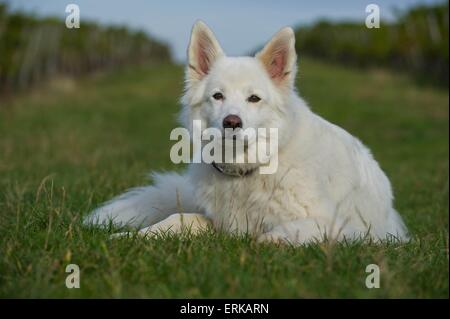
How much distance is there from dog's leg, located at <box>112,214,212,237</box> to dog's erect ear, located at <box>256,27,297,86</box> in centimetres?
130

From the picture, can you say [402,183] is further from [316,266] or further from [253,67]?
[316,266]

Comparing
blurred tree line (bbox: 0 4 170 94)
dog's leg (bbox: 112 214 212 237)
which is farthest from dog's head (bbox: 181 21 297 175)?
blurred tree line (bbox: 0 4 170 94)

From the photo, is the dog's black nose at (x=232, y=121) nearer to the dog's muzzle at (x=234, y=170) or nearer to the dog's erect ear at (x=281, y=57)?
the dog's muzzle at (x=234, y=170)

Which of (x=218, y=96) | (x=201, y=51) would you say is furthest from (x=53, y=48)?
(x=218, y=96)

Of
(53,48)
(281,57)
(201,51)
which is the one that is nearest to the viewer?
(281,57)

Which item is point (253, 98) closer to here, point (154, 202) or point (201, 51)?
point (201, 51)

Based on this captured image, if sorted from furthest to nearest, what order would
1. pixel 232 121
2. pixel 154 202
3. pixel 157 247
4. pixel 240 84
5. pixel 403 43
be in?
pixel 403 43
pixel 154 202
pixel 240 84
pixel 232 121
pixel 157 247

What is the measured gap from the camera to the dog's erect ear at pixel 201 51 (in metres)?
5.27

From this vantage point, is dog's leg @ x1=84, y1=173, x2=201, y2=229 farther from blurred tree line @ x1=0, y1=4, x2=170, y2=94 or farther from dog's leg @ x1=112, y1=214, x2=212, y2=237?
blurred tree line @ x1=0, y1=4, x2=170, y2=94

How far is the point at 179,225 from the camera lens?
517 centimetres

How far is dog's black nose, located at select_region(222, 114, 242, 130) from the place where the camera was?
475 cm

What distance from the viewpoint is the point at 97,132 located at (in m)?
19.0

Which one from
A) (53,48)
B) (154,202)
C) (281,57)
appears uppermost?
(53,48)

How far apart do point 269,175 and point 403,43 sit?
35904 mm
